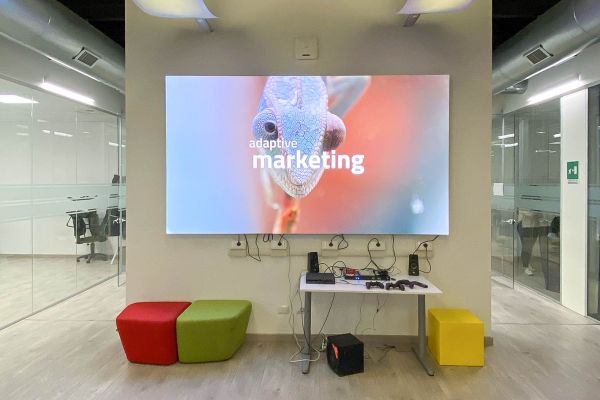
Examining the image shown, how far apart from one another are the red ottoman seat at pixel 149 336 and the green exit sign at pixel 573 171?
4.74 metres

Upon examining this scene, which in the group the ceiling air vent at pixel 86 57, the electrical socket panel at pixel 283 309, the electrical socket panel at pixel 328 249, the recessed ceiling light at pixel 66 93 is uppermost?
the ceiling air vent at pixel 86 57

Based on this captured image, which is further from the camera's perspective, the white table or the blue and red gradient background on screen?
the blue and red gradient background on screen

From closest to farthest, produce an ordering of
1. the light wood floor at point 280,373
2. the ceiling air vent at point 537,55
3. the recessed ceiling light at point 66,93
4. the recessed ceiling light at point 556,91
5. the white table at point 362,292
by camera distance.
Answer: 1. the light wood floor at point 280,373
2. the white table at point 362,292
3. the ceiling air vent at point 537,55
4. the recessed ceiling light at point 556,91
5. the recessed ceiling light at point 66,93


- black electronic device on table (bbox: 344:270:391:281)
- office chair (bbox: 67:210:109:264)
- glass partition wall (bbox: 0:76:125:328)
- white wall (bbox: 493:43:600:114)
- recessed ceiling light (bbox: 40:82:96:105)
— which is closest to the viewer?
black electronic device on table (bbox: 344:270:391:281)

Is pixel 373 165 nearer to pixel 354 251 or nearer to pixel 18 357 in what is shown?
pixel 354 251

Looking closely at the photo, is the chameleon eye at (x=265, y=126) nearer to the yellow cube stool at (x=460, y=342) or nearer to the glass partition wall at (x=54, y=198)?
the yellow cube stool at (x=460, y=342)

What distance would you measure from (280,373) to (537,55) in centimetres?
400

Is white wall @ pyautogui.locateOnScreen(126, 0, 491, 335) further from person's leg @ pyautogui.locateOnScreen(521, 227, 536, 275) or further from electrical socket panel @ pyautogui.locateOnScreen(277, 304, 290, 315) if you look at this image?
person's leg @ pyautogui.locateOnScreen(521, 227, 536, 275)

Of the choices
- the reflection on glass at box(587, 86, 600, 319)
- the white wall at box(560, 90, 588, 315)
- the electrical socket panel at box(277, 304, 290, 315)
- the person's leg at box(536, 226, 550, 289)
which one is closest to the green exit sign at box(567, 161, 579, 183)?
the white wall at box(560, 90, 588, 315)

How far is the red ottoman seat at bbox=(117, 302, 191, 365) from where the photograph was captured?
9.61 ft

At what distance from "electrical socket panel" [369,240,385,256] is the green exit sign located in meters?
2.82

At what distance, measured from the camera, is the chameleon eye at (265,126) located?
333 centimetres

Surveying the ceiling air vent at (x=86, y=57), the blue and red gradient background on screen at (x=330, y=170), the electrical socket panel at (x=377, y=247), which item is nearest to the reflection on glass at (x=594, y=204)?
the blue and red gradient background on screen at (x=330, y=170)

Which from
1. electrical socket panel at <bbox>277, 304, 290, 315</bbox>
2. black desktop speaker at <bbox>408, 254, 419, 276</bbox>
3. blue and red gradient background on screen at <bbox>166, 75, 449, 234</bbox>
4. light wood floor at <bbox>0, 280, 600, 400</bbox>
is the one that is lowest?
light wood floor at <bbox>0, 280, 600, 400</bbox>
